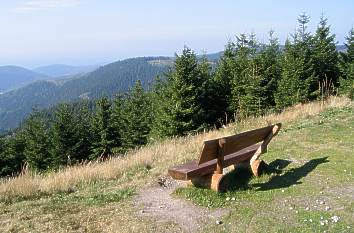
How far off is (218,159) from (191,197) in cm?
82

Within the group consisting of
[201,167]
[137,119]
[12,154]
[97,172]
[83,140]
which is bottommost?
[12,154]

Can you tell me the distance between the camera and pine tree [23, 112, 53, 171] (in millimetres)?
43656

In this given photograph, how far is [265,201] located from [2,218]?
435 centimetres

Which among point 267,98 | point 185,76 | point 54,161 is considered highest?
point 185,76

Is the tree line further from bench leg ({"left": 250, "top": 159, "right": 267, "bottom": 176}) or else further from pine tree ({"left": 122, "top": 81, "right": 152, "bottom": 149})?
bench leg ({"left": 250, "top": 159, "right": 267, "bottom": 176})

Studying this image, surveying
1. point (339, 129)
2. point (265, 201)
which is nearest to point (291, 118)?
point (339, 129)

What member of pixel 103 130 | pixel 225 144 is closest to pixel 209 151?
pixel 225 144

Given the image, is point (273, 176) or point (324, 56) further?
point (324, 56)

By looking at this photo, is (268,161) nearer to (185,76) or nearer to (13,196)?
(13,196)

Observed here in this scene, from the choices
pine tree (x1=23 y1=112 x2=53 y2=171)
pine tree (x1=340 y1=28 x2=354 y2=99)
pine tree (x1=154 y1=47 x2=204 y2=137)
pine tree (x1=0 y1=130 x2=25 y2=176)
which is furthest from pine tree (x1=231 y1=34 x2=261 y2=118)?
pine tree (x1=0 y1=130 x2=25 y2=176)

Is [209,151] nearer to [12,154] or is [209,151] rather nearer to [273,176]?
[273,176]

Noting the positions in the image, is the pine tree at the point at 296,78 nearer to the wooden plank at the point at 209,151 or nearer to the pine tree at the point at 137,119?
the pine tree at the point at 137,119

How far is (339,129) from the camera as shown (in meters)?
11.9

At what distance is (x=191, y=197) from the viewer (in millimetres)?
7414
